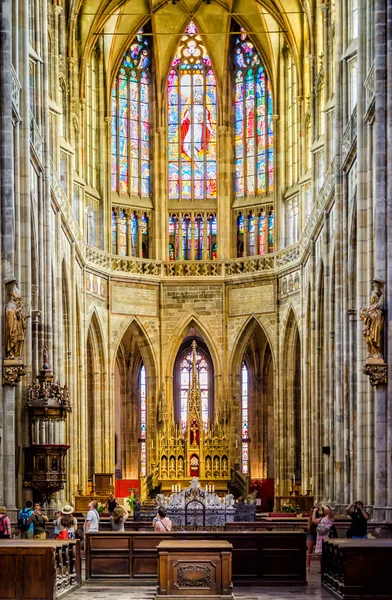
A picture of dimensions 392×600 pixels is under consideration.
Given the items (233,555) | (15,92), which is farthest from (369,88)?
(233,555)

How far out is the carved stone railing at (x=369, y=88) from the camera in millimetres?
31938

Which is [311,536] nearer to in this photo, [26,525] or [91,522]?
[91,522]

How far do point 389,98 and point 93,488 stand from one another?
77.0 ft

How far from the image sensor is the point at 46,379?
33.1 meters

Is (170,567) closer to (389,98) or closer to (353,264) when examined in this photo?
(389,98)

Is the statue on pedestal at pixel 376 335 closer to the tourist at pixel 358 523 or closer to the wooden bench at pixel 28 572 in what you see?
the tourist at pixel 358 523

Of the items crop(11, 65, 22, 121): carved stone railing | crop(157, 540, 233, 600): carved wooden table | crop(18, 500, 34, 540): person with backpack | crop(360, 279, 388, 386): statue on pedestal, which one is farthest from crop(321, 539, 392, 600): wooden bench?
crop(11, 65, 22, 121): carved stone railing

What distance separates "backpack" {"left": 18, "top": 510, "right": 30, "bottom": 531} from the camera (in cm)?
2700

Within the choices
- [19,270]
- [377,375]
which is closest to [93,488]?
[19,270]

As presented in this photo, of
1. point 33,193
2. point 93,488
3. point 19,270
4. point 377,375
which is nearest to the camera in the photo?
point 377,375

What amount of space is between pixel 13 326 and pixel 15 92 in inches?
254

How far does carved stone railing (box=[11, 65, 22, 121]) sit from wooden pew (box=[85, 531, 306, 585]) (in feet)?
36.4

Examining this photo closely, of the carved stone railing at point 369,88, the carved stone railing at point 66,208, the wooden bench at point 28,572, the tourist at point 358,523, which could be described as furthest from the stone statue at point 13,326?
the carved stone railing at point 66,208

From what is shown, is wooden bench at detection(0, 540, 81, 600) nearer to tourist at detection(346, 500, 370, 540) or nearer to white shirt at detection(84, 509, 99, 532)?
white shirt at detection(84, 509, 99, 532)
